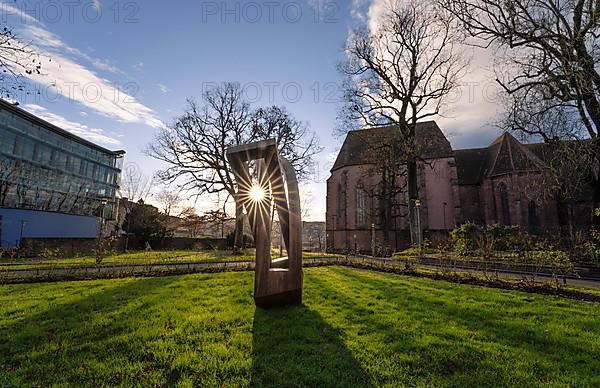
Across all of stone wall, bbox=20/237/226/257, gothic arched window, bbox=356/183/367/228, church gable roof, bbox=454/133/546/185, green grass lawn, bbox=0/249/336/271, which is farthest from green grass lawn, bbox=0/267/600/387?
gothic arched window, bbox=356/183/367/228

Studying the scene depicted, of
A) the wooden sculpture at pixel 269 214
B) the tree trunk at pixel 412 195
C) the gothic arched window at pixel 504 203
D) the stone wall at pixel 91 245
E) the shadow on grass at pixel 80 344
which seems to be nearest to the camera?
the shadow on grass at pixel 80 344

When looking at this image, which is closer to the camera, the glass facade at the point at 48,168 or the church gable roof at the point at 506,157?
the glass facade at the point at 48,168

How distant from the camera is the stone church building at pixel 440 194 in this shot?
2817 cm

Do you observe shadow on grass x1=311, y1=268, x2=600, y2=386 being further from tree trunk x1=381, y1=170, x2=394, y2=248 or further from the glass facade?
the glass facade

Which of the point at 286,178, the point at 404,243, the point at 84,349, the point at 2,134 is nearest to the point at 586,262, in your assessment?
the point at 286,178

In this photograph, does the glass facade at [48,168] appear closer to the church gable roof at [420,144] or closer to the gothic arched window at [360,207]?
the gothic arched window at [360,207]

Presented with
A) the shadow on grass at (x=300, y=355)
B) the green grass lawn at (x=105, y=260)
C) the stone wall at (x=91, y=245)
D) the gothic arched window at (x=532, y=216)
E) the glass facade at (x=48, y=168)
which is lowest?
the shadow on grass at (x=300, y=355)

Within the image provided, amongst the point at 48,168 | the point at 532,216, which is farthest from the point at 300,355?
the point at 48,168

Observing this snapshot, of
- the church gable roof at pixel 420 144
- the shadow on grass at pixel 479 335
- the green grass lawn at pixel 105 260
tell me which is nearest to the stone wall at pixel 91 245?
the green grass lawn at pixel 105 260

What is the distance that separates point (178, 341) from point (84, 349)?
127cm

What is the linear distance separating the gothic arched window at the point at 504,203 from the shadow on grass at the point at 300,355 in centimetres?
3179

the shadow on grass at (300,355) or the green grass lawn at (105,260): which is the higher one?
the green grass lawn at (105,260)

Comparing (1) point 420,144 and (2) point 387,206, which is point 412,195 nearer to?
(2) point 387,206

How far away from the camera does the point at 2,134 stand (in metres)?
28.4
